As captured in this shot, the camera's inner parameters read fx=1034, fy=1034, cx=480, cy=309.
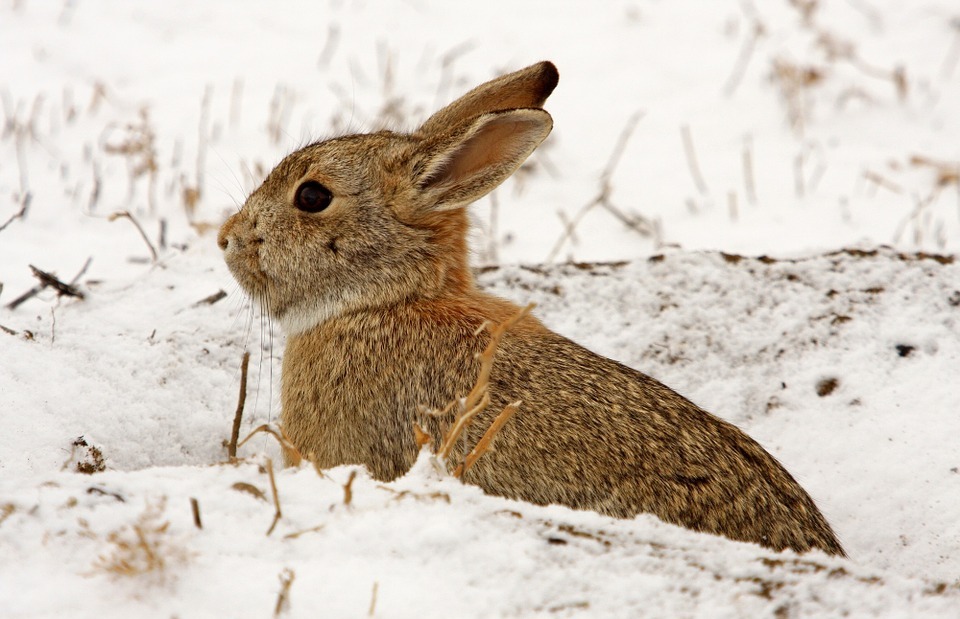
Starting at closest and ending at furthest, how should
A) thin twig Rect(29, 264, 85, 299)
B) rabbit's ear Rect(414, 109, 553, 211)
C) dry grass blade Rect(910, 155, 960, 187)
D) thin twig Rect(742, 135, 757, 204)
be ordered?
rabbit's ear Rect(414, 109, 553, 211) → thin twig Rect(29, 264, 85, 299) → thin twig Rect(742, 135, 757, 204) → dry grass blade Rect(910, 155, 960, 187)

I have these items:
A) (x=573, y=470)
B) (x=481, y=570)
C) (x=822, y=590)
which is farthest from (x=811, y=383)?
(x=481, y=570)

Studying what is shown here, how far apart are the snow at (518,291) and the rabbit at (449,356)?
35 cm

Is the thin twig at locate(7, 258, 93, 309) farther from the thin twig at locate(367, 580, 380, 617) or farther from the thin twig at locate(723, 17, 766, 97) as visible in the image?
the thin twig at locate(723, 17, 766, 97)

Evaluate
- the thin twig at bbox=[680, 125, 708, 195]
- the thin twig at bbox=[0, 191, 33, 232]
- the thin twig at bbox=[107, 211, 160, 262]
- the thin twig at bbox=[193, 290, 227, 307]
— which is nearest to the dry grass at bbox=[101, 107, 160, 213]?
the thin twig at bbox=[0, 191, 33, 232]


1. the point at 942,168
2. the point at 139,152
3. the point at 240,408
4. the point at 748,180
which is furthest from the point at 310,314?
the point at 942,168

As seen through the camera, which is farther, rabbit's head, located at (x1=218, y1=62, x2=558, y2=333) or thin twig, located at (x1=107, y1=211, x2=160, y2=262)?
thin twig, located at (x1=107, y1=211, x2=160, y2=262)

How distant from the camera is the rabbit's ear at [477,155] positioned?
3.74 metres

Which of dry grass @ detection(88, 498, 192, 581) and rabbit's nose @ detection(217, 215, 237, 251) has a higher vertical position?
rabbit's nose @ detection(217, 215, 237, 251)

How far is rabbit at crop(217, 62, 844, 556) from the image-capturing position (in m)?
3.20

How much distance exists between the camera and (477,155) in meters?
3.98

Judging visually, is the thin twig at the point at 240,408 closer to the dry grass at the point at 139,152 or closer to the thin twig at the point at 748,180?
the dry grass at the point at 139,152

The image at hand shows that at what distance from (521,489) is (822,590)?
1.04 meters

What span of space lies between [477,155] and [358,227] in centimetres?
55

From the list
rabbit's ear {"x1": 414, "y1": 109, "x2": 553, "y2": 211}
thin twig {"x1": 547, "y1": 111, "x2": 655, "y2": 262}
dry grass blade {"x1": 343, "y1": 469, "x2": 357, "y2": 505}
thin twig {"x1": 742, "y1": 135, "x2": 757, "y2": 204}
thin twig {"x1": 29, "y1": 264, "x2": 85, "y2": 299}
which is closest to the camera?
dry grass blade {"x1": 343, "y1": 469, "x2": 357, "y2": 505}
